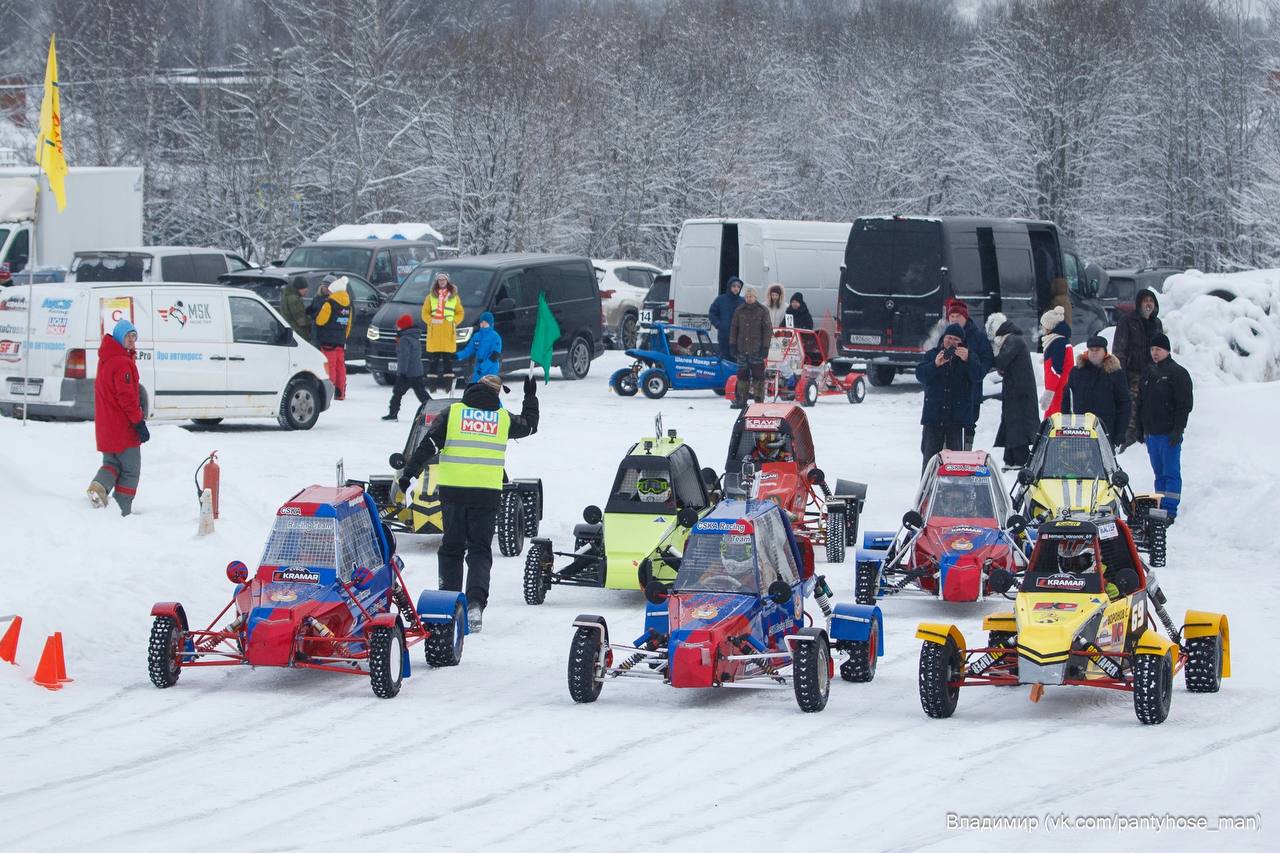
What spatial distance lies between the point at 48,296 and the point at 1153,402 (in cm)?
1204

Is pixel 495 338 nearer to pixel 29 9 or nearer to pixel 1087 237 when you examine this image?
pixel 1087 237

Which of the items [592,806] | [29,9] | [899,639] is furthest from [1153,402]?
[29,9]

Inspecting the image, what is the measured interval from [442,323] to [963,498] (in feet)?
38.3

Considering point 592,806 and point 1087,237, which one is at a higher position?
point 1087,237

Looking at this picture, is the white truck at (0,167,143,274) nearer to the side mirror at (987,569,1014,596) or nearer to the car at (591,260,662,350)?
the car at (591,260,662,350)

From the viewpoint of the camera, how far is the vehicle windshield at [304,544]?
11.5 meters

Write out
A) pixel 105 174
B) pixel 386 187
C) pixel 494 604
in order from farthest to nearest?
1. pixel 386 187
2. pixel 105 174
3. pixel 494 604

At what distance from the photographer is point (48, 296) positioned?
2053cm

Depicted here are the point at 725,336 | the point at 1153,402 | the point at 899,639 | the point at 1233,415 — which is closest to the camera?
the point at 899,639

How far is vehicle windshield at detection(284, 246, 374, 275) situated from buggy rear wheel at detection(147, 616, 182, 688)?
2198 cm

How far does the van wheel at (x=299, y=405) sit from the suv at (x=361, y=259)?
9.70m

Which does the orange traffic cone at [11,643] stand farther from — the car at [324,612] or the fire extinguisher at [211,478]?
the fire extinguisher at [211,478]

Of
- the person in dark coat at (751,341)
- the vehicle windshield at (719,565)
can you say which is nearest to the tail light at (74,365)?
the person in dark coat at (751,341)

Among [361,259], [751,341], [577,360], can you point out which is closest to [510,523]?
[751,341]
